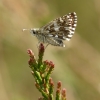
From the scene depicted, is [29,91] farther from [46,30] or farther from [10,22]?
[46,30]

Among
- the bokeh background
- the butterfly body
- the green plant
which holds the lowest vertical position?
the green plant

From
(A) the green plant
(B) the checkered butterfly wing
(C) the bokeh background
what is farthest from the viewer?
(C) the bokeh background

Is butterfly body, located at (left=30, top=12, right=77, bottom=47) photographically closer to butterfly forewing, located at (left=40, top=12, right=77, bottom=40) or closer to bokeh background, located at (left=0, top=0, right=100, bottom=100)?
butterfly forewing, located at (left=40, top=12, right=77, bottom=40)

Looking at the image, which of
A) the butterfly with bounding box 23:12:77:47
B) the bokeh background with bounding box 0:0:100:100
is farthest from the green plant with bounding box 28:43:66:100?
the bokeh background with bounding box 0:0:100:100

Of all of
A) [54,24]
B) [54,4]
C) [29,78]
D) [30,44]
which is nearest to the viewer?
[54,24]

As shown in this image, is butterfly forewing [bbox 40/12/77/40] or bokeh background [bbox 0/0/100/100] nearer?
butterfly forewing [bbox 40/12/77/40]

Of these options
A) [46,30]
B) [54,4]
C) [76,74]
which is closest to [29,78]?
[54,4]

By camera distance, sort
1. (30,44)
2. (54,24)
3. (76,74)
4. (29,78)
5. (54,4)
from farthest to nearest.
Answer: (29,78) < (54,4) < (30,44) < (76,74) < (54,24)

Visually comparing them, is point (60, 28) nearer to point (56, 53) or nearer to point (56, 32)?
point (56, 32)

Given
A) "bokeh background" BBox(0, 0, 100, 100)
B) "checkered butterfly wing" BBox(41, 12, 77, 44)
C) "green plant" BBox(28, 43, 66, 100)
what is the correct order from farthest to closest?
1. "bokeh background" BBox(0, 0, 100, 100)
2. "checkered butterfly wing" BBox(41, 12, 77, 44)
3. "green plant" BBox(28, 43, 66, 100)
